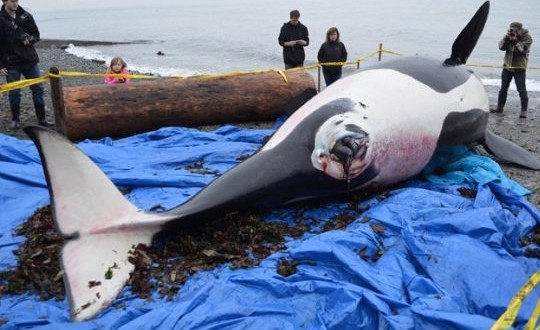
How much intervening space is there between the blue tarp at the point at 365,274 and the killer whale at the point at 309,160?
1.08 feet

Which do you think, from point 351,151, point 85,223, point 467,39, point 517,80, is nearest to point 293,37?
point 517,80

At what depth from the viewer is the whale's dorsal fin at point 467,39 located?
695 cm

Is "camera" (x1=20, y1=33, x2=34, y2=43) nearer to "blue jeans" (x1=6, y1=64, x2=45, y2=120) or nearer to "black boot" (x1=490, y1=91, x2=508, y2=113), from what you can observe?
"blue jeans" (x1=6, y1=64, x2=45, y2=120)

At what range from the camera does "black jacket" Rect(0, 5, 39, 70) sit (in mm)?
8789

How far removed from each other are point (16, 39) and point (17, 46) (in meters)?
0.12

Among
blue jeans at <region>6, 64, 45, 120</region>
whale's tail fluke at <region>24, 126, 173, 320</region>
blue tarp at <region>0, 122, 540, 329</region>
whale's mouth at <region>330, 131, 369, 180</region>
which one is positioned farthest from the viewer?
blue jeans at <region>6, 64, 45, 120</region>

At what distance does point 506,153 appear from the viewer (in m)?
7.41

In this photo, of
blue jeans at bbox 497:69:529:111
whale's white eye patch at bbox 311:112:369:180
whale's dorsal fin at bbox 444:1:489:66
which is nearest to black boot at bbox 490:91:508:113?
blue jeans at bbox 497:69:529:111

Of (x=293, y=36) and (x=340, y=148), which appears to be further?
(x=293, y=36)

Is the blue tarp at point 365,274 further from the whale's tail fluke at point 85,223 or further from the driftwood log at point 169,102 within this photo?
the driftwood log at point 169,102

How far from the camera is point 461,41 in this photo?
6.98 meters

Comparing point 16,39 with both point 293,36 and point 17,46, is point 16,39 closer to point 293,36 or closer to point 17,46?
point 17,46

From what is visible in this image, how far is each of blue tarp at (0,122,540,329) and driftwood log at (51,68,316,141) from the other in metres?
2.37

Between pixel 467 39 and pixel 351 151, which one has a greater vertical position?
pixel 467 39
